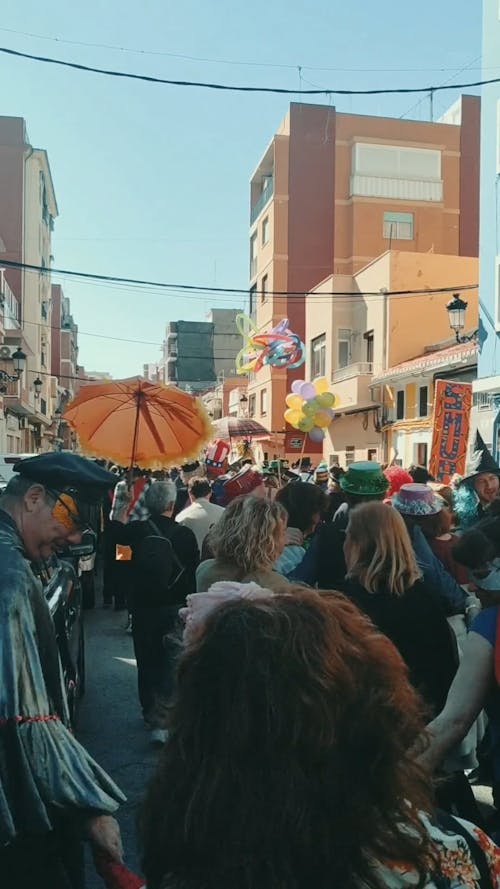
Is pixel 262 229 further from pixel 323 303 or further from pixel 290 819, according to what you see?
pixel 290 819

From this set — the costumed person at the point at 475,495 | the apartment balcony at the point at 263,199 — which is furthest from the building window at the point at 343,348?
the costumed person at the point at 475,495

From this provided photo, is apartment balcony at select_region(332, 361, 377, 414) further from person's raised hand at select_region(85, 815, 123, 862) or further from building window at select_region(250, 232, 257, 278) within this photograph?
person's raised hand at select_region(85, 815, 123, 862)

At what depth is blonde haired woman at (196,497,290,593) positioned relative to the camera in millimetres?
3660

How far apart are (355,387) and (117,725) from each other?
19.4 metres

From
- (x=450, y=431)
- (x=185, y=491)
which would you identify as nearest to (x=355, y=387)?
(x=450, y=431)

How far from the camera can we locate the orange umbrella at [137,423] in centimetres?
649

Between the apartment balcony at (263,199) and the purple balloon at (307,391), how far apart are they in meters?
20.2

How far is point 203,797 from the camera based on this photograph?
1.13 m

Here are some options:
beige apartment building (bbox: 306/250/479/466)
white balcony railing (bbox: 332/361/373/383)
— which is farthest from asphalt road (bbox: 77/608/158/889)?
white balcony railing (bbox: 332/361/373/383)

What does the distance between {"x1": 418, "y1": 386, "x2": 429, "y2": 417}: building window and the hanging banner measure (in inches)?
343

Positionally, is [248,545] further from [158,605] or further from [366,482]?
[158,605]

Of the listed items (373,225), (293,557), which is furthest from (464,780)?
(373,225)

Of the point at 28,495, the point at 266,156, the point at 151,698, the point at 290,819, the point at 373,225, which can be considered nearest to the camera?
the point at 290,819

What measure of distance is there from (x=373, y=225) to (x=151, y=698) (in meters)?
31.3
